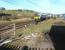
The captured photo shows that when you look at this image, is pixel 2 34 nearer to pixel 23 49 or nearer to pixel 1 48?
pixel 1 48

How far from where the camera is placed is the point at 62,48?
592 inches

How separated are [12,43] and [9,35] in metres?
3.06

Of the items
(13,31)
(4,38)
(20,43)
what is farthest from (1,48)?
(13,31)

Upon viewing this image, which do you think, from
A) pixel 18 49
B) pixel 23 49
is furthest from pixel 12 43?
pixel 23 49

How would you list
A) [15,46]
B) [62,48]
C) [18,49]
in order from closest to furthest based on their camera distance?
1. [18,49]
2. [15,46]
3. [62,48]

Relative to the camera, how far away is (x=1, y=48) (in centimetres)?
1317

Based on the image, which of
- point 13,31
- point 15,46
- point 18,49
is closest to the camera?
point 18,49

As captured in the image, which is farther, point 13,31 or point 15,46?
point 13,31

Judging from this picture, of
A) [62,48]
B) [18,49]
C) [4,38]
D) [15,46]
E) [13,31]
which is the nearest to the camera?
[18,49]

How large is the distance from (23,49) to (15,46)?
5.84ft

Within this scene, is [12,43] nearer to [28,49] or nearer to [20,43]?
[20,43]

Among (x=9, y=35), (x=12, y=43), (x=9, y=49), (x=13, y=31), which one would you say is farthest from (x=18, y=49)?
(x=13, y=31)

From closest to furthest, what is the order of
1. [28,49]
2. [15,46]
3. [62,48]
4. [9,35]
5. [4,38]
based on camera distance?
[28,49] < [15,46] < [62,48] < [4,38] < [9,35]

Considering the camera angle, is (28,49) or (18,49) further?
(18,49)
